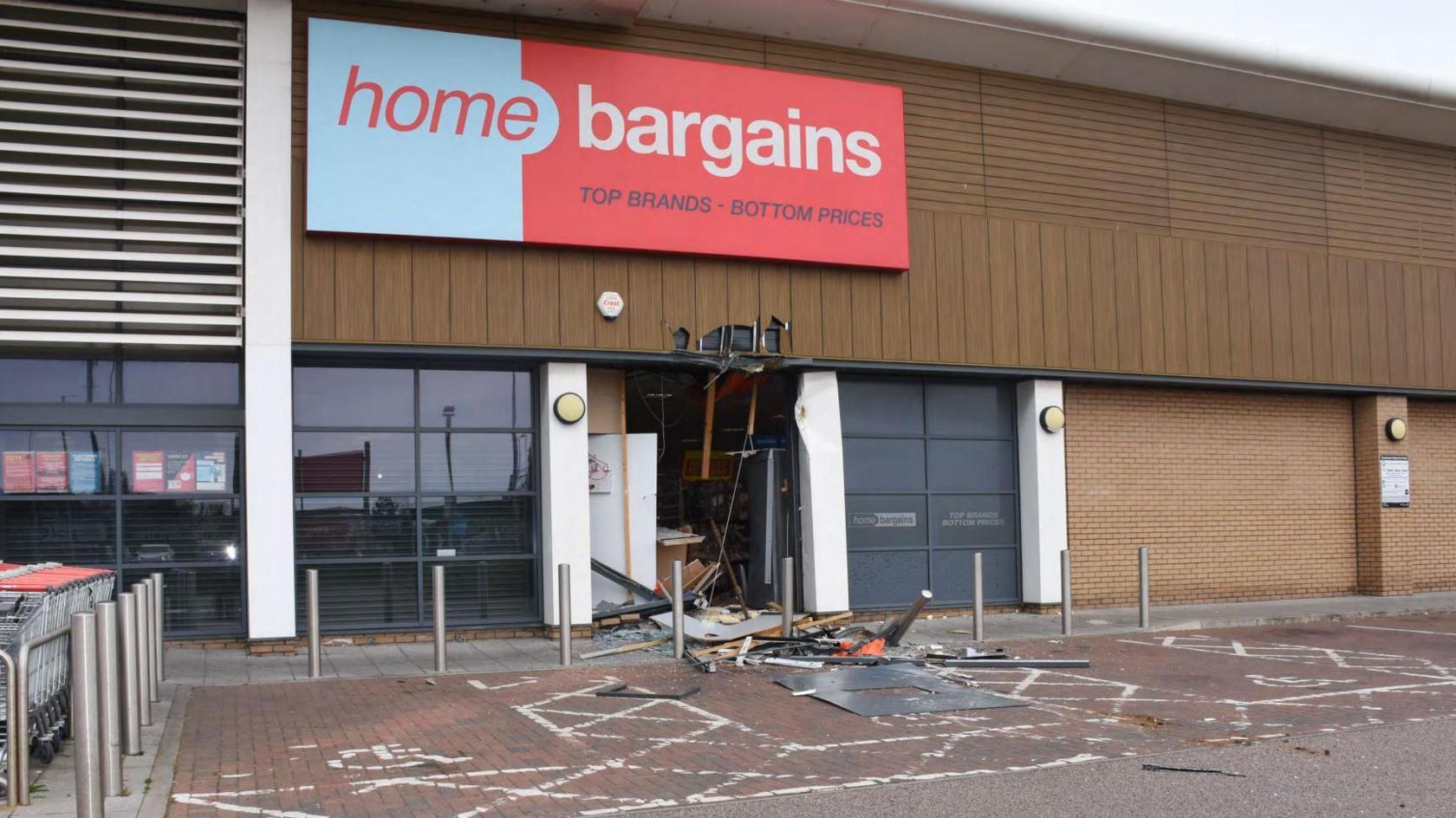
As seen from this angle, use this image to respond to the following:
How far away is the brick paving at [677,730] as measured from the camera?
6691 mm

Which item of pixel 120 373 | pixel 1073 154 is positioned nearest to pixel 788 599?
pixel 120 373

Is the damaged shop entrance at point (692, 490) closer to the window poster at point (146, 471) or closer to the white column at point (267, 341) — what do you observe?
the white column at point (267, 341)

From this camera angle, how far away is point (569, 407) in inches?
514

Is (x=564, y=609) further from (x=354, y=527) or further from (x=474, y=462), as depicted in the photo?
(x=354, y=527)

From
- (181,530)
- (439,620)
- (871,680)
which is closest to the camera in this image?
(871,680)

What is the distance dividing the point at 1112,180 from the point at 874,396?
4.49 metres

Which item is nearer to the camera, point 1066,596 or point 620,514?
point 1066,596

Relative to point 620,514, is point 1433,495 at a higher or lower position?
lower

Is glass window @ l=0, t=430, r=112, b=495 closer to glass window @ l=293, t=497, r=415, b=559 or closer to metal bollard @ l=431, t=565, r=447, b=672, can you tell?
glass window @ l=293, t=497, r=415, b=559

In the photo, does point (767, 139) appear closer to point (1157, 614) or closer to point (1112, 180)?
point (1112, 180)

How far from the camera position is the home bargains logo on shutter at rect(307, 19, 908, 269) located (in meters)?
12.4

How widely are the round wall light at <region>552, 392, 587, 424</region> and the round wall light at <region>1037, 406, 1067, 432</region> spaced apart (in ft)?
19.8

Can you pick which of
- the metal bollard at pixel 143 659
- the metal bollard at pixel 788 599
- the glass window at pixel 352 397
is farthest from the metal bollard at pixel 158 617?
the metal bollard at pixel 788 599

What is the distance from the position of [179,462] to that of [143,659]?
14.5ft
